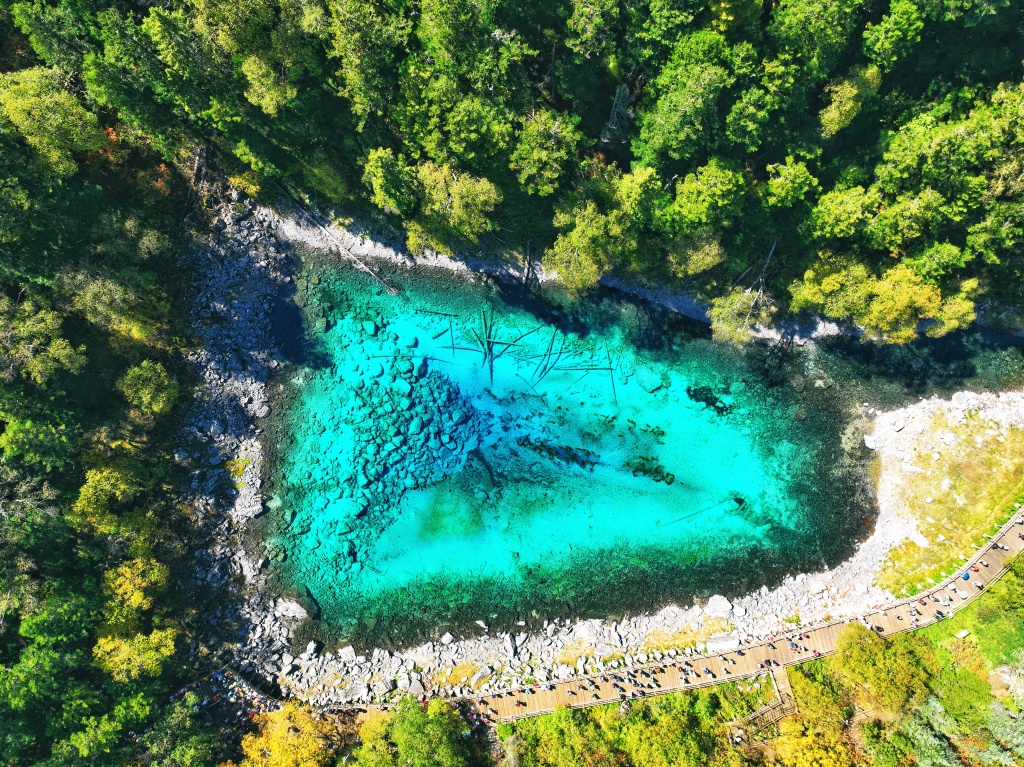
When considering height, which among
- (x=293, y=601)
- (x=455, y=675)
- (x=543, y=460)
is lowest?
(x=455, y=675)

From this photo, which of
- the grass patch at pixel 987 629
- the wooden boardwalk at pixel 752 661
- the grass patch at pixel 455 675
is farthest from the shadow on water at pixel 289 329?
the grass patch at pixel 987 629

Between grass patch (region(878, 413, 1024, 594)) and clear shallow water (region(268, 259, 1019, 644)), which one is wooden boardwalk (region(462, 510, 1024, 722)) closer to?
grass patch (region(878, 413, 1024, 594))

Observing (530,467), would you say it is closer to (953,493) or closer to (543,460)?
(543,460)

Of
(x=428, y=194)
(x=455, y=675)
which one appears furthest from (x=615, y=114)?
(x=455, y=675)

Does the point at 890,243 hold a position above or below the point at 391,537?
above

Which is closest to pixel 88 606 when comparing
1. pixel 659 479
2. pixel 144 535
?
pixel 144 535

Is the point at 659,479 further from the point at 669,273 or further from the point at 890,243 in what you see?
the point at 890,243
